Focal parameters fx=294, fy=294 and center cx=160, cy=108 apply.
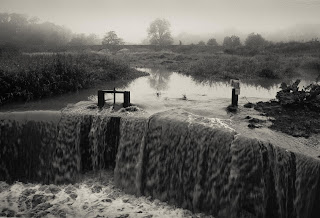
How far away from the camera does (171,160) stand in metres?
7.26

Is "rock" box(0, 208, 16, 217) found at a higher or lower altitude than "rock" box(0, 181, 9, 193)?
lower

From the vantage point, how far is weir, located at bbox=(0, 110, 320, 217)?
589cm

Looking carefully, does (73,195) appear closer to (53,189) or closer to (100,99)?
(53,189)

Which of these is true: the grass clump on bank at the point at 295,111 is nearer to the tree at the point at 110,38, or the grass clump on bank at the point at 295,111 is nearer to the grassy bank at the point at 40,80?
the grassy bank at the point at 40,80

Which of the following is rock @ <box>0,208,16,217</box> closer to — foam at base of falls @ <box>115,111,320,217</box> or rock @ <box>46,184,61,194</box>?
rock @ <box>46,184,61,194</box>

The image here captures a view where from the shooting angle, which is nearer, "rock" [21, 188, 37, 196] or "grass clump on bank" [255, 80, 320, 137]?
"grass clump on bank" [255, 80, 320, 137]

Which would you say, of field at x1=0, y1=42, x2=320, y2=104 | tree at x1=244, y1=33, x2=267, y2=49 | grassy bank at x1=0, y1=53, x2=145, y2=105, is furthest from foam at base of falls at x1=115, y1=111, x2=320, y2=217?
tree at x1=244, y1=33, x2=267, y2=49

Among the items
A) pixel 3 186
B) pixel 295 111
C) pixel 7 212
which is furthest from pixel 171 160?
pixel 3 186

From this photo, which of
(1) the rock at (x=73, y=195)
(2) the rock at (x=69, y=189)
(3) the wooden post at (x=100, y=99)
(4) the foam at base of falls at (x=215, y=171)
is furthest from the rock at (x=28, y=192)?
(3) the wooden post at (x=100, y=99)

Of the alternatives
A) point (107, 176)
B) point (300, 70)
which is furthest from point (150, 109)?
point (300, 70)

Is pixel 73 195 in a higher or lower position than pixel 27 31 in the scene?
lower

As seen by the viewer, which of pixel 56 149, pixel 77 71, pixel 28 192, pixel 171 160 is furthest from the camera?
pixel 77 71

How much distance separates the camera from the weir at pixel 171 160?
5895mm

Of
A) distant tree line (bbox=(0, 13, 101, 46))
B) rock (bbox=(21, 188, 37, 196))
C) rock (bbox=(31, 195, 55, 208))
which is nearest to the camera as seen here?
rock (bbox=(31, 195, 55, 208))
